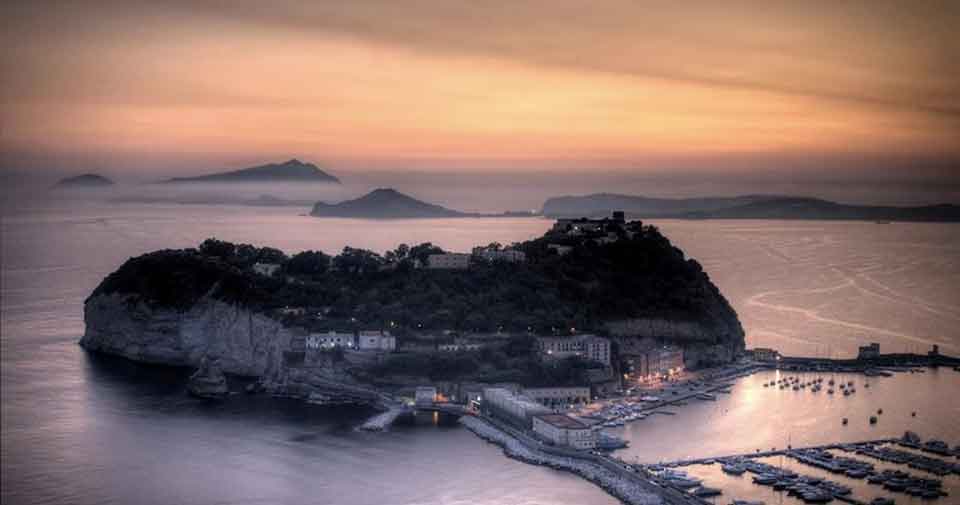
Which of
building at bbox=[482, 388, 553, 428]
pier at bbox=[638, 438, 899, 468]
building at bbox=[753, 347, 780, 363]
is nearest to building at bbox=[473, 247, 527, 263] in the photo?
building at bbox=[753, 347, 780, 363]

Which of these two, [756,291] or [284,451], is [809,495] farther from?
[756,291]

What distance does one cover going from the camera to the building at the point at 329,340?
16.8 metres

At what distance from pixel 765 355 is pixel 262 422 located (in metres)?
9.06

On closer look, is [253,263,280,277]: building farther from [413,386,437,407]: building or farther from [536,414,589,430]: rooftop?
[536,414,589,430]: rooftop

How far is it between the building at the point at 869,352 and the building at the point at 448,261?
6.96 metres

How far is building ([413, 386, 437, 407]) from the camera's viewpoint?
49.4ft

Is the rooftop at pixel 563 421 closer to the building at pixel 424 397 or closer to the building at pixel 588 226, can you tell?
the building at pixel 424 397

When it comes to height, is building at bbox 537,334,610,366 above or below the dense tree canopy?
below

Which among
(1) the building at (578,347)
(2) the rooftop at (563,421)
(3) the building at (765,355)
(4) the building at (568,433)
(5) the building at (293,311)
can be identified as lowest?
(4) the building at (568,433)

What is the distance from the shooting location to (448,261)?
19.5 m

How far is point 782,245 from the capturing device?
44.3m

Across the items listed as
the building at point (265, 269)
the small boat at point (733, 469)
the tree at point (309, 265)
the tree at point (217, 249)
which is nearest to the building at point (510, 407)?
the small boat at point (733, 469)

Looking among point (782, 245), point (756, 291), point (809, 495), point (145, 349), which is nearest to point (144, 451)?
point (809, 495)

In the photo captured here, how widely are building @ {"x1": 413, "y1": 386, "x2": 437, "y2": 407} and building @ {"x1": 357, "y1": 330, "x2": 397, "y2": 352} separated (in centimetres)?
148
